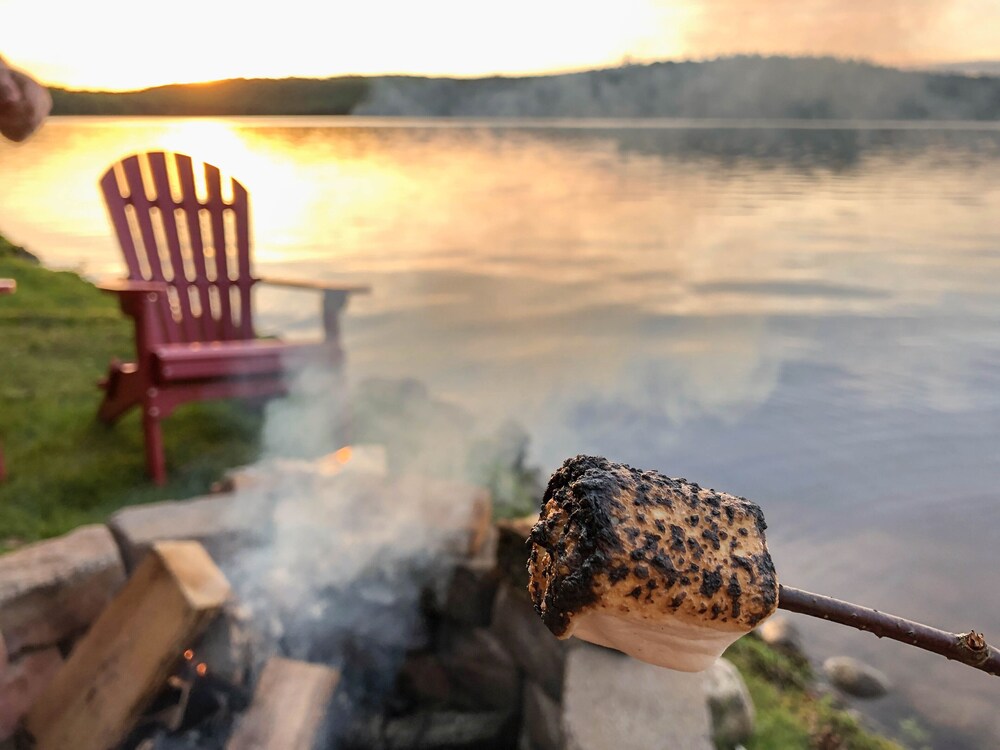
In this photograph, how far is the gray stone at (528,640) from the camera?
2572 mm

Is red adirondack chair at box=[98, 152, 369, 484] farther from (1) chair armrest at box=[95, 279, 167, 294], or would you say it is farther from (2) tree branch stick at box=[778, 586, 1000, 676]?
(2) tree branch stick at box=[778, 586, 1000, 676]

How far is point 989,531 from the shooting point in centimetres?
525

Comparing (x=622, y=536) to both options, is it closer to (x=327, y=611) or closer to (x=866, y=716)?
(x=327, y=611)

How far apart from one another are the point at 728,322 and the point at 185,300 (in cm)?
882

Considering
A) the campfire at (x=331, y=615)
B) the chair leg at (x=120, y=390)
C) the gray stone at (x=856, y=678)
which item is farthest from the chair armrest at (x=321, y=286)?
the gray stone at (x=856, y=678)

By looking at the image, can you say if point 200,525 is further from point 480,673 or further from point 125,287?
point 125,287

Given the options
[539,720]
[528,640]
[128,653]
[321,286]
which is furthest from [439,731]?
[321,286]

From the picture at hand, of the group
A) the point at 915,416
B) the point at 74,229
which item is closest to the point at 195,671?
the point at 915,416

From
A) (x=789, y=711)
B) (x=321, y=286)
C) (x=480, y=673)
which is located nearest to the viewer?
(x=789, y=711)

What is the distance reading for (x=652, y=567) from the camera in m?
0.60

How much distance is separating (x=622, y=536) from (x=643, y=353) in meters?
9.62

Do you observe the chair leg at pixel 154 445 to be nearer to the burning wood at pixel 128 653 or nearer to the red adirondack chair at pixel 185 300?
the red adirondack chair at pixel 185 300

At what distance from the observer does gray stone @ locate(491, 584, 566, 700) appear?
2.57m

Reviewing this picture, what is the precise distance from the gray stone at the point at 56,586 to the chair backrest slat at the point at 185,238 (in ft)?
6.13
